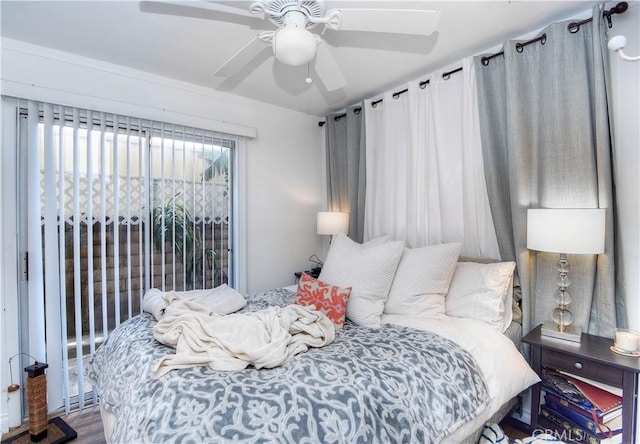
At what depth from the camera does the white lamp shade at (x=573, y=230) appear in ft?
5.36

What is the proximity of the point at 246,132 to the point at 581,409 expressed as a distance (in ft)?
10.1

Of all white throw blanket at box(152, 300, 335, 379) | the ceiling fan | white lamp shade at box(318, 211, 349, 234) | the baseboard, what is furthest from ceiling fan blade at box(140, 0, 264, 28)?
the baseboard

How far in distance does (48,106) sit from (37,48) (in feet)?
1.24

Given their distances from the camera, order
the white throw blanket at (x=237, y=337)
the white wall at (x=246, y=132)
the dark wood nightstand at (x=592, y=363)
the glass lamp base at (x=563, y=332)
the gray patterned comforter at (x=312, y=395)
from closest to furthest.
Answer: the gray patterned comforter at (x=312, y=395) → the white throw blanket at (x=237, y=337) → the dark wood nightstand at (x=592, y=363) → the glass lamp base at (x=563, y=332) → the white wall at (x=246, y=132)

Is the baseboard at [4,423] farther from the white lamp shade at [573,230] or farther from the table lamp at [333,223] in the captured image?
the white lamp shade at [573,230]

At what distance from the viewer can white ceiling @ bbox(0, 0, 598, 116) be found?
1.83 meters

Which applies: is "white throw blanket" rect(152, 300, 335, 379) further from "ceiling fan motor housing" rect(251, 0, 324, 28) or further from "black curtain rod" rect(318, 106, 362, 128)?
"black curtain rod" rect(318, 106, 362, 128)

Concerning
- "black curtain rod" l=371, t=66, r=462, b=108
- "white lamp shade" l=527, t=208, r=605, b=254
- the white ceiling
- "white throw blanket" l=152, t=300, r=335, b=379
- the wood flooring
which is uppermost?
the white ceiling

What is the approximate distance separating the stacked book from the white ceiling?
2.10 metres

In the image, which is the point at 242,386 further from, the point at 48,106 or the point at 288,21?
the point at 48,106

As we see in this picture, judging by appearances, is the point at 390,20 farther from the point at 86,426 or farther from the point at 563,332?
the point at 86,426

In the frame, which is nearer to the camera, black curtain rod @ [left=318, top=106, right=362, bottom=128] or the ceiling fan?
the ceiling fan

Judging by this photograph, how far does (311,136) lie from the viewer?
370cm

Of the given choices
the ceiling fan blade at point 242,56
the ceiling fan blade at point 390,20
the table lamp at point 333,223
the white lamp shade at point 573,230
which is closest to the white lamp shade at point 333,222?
the table lamp at point 333,223
